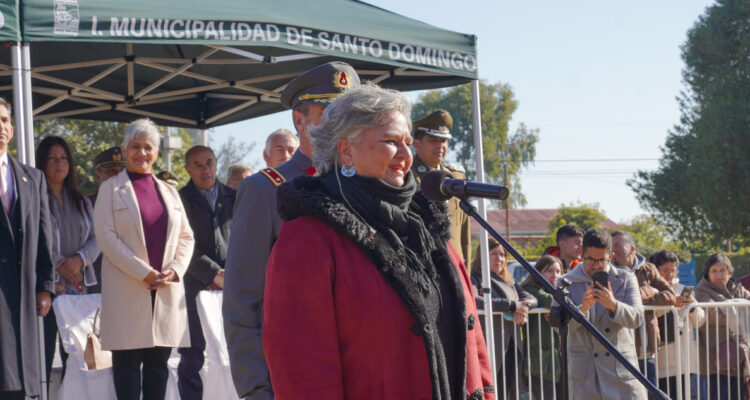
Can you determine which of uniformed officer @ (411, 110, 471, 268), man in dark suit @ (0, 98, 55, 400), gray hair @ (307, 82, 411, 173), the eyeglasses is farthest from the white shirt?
the eyeglasses

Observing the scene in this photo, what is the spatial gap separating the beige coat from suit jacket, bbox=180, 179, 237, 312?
891mm

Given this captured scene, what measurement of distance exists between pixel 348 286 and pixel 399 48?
13.7 ft

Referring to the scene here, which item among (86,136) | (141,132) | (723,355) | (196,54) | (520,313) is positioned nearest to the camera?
(141,132)

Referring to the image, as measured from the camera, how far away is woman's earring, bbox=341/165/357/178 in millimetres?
2540

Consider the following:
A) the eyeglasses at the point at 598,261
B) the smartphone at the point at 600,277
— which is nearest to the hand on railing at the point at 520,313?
the eyeglasses at the point at 598,261

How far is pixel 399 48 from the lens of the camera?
6.32 metres

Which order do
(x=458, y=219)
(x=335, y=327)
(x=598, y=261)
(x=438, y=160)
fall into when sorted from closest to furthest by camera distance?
(x=335, y=327) → (x=458, y=219) → (x=438, y=160) → (x=598, y=261)

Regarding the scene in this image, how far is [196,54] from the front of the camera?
7.31m

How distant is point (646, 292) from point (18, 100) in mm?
5624

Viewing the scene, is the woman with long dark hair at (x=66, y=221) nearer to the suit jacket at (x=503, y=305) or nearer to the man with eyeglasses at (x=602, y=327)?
the suit jacket at (x=503, y=305)

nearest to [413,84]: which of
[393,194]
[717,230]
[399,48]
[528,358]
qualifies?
[399,48]

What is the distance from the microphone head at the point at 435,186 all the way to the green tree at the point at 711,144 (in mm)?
32539

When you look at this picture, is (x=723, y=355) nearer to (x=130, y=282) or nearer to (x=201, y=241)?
(x=201, y=241)

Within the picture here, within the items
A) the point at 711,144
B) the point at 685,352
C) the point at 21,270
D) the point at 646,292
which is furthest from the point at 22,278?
the point at 711,144
